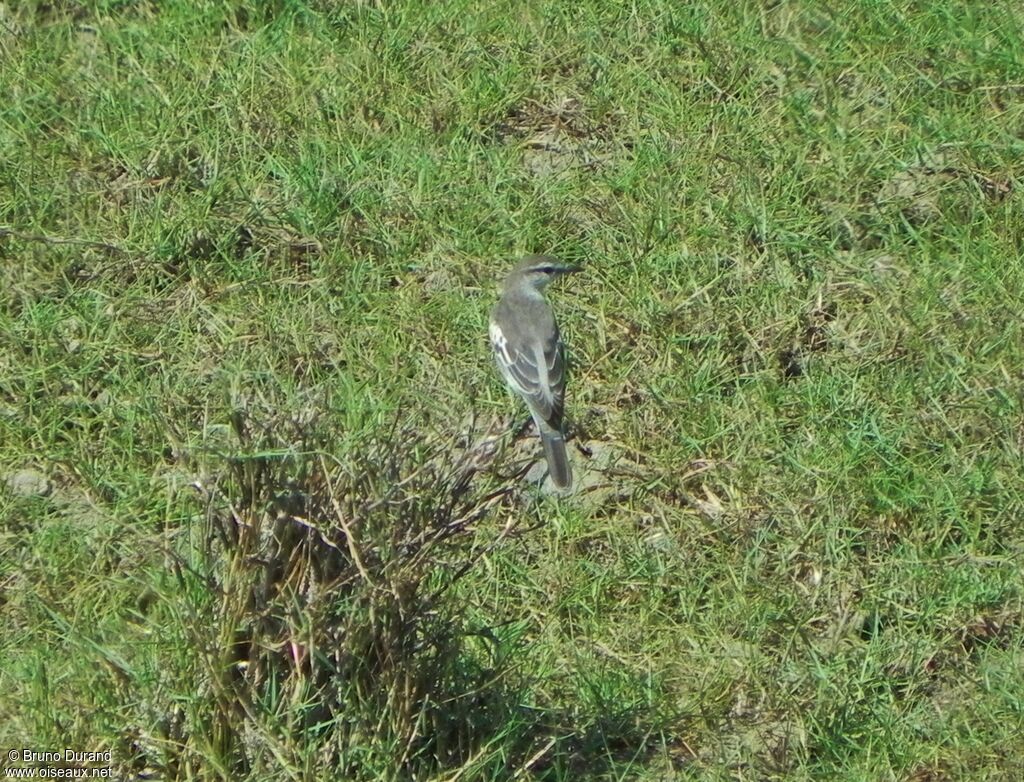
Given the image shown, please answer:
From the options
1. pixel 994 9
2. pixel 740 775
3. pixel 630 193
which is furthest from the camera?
pixel 994 9

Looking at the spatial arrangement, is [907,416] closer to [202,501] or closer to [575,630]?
[575,630]

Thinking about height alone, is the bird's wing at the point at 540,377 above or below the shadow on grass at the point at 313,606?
below

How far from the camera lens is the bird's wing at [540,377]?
7324 millimetres

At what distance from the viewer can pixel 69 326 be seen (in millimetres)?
8070

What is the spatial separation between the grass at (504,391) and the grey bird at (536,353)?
0.22 meters

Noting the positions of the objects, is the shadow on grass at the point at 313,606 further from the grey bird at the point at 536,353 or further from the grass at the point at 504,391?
the grey bird at the point at 536,353

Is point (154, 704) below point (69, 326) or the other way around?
the other way around

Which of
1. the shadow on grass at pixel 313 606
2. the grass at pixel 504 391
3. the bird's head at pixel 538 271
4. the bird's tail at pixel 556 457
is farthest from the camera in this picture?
the bird's head at pixel 538 271

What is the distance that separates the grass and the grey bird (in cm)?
22

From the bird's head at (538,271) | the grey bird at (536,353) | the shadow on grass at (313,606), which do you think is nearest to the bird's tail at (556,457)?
the grey bird at (536,353)

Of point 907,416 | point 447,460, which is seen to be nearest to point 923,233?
point 907,416

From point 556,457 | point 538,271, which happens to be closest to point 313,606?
point 556,457

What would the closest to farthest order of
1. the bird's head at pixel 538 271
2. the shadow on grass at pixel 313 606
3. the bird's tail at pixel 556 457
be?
the shadow on grass at pixel 313 606, the bird's tail at pixel 556 457, the bird's head at pixel 538 271

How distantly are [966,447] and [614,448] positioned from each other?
1.50 metres
